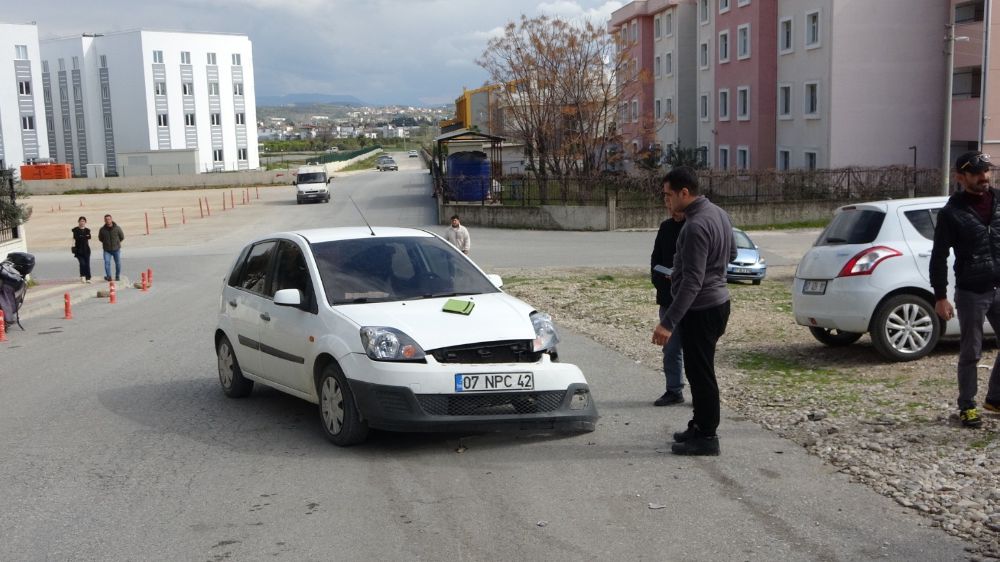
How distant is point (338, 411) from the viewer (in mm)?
7375

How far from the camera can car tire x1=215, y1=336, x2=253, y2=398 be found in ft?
30.7

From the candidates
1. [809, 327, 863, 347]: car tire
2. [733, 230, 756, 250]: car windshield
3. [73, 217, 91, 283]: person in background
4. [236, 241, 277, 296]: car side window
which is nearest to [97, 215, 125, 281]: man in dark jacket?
[73, 217, 91, 283]: person in background

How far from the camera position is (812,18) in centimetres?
4434

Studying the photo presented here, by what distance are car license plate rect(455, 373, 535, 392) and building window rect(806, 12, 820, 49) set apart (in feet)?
133

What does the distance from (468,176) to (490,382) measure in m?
37.2

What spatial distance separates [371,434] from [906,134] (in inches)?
1587

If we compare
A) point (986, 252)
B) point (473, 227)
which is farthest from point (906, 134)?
point (986, 252)

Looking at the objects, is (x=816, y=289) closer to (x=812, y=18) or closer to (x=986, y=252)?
(x=986, y=252)

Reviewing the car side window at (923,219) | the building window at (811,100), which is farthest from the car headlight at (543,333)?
the building window at (811,100)

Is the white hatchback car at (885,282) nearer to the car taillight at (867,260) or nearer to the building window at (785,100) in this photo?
the car taillight at (867,260)

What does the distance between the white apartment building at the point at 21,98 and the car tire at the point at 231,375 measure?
9375cm

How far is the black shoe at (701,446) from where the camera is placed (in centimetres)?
680

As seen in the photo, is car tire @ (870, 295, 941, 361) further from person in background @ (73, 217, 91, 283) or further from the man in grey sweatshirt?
person in background @ (73, 217, 91, 283)

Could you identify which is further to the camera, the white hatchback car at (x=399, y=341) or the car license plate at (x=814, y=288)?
the car license plate at (x=814, y=288)
